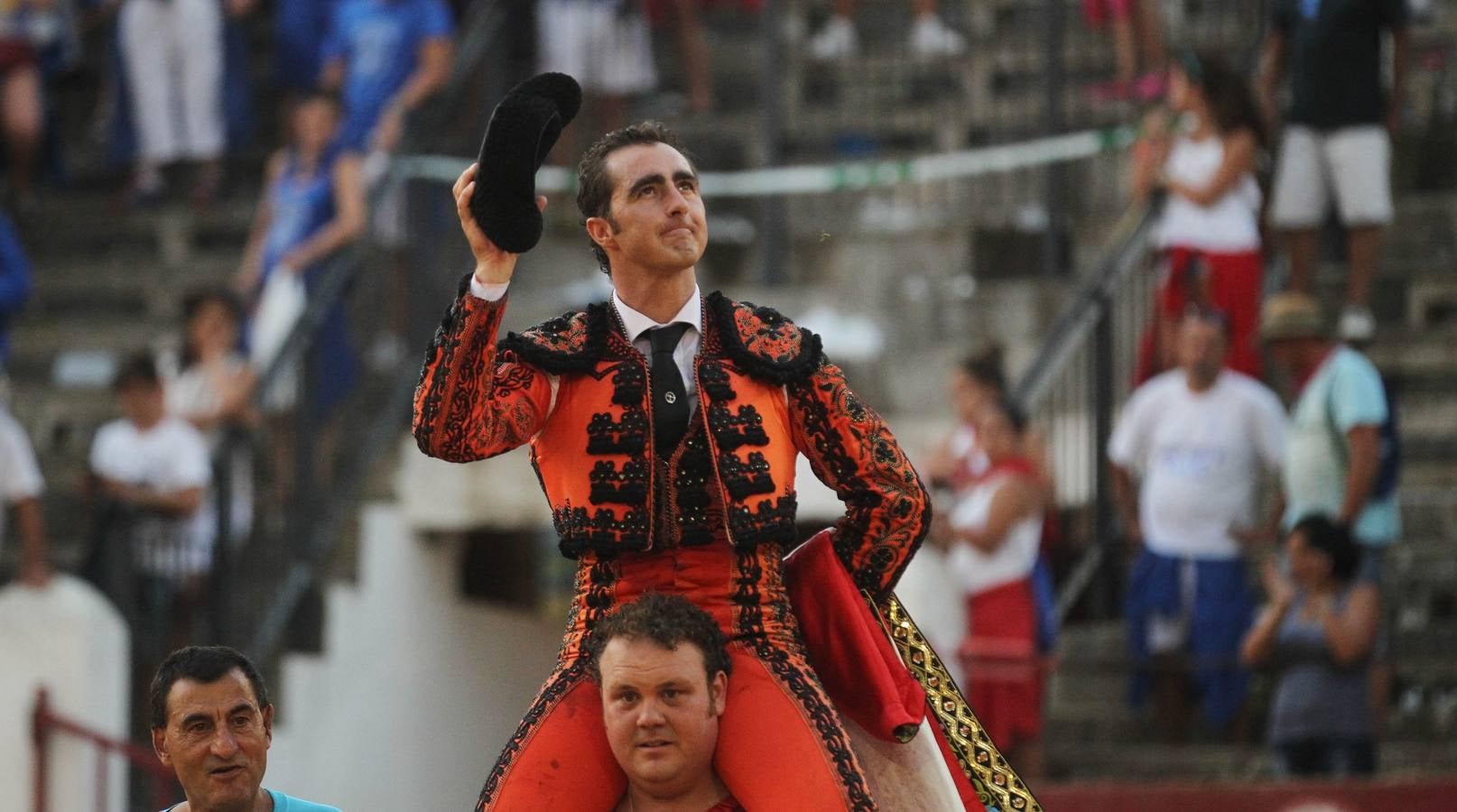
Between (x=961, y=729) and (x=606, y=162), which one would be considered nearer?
(x=606, y=162)

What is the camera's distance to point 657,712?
16.5 ft

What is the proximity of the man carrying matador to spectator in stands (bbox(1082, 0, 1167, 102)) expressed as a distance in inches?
318

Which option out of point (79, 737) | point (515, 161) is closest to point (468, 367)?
point (515, 161)

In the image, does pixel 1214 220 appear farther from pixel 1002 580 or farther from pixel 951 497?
pixel 1002 580

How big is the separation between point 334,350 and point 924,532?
6835mm

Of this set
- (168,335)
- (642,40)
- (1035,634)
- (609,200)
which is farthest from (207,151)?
(609,200)

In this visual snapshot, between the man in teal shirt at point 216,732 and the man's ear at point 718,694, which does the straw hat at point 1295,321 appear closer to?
the man's ear at point 718,694

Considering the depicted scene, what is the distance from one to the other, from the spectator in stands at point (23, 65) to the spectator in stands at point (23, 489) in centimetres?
340

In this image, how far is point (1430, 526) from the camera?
11008 millimetres

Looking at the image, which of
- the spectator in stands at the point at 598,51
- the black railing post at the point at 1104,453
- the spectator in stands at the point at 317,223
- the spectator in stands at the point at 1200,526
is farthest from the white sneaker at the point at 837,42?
the spectator in stands at the point at 1200,526

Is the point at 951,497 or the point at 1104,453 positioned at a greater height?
the point at 1104,453

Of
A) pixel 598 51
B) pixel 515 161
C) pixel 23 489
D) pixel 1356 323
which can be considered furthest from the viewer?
pixel 598 51

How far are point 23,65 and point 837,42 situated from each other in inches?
160

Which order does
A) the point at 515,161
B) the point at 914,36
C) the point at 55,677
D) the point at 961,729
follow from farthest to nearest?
the point at 914,36 → the point at 55,677 → the point at 961,729 → the point at 515,161
